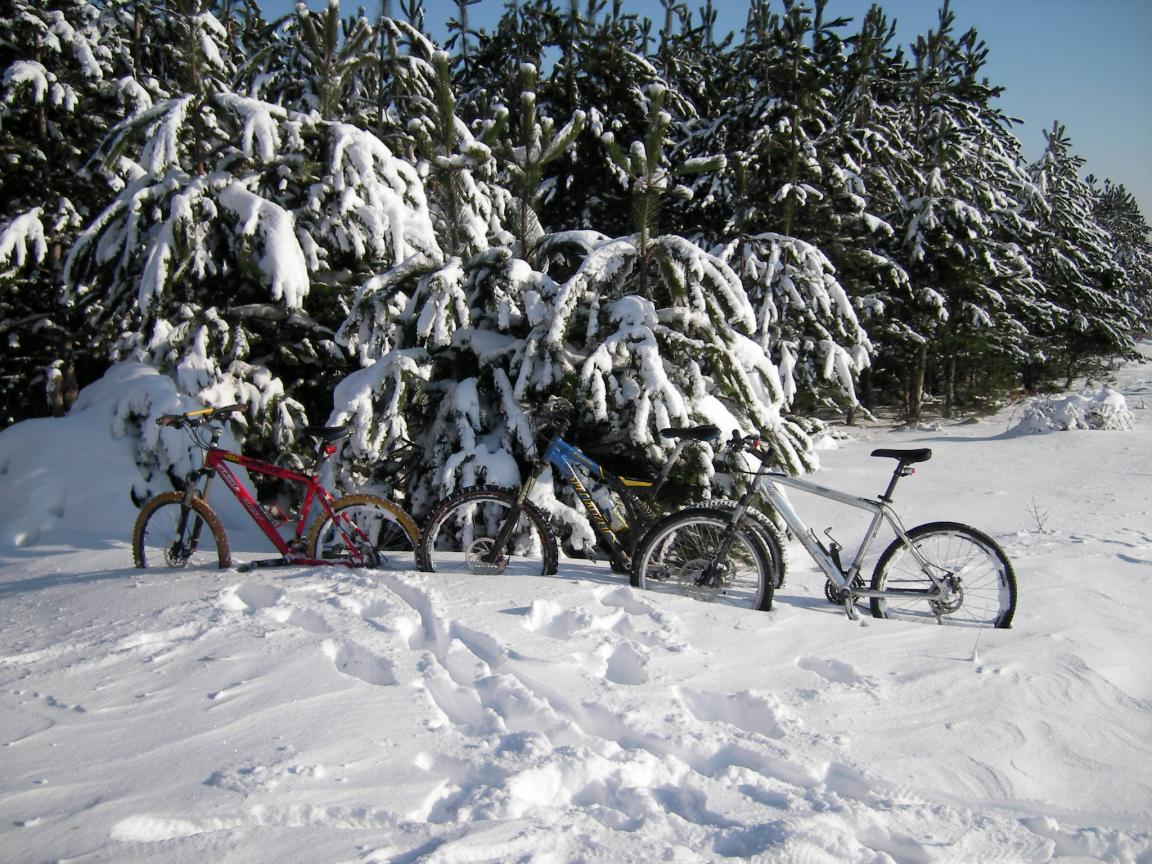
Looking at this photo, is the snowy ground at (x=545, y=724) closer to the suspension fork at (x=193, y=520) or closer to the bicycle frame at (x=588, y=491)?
the suspension fork at (x=193, y=520)

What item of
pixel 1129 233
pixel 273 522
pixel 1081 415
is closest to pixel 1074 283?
pixel 1081 415

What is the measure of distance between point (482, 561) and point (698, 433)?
153 centimetres

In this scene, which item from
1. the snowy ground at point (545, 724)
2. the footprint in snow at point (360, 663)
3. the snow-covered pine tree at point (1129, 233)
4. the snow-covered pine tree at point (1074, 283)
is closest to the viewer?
the snowy ground at point (545, 724)

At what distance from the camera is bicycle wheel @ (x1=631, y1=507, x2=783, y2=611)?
428cm

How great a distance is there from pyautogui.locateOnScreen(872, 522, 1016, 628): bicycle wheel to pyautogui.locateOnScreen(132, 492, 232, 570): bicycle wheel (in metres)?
3.94

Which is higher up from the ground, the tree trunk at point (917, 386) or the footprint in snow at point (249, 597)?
the tree trunk at point (917, 386)

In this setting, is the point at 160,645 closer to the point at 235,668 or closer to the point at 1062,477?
the point at 235,668

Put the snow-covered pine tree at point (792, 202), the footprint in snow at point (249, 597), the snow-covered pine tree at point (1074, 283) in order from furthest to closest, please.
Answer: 1. the snow-covered pine tree at point (1074, 283)
2. the snow-covered pine tree at point (792, 202)
3. the footprint in snow at point (249, 597)

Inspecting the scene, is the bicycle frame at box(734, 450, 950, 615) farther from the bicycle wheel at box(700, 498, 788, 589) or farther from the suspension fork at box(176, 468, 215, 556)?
the suspension fork at box(176, 468, 215, 556)

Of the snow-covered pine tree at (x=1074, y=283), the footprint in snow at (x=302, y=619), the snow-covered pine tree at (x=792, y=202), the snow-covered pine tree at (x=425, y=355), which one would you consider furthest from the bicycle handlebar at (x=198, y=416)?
the snow-covered pine tree at (x=1074, y=283)

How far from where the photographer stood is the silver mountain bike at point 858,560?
4.13 meters

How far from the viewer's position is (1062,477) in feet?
27.4

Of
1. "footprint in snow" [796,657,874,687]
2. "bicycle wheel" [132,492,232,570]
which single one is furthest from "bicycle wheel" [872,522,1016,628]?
"bicycle wheel" [132,492,232,570]

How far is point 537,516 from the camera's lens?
183 inches
